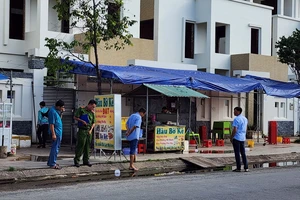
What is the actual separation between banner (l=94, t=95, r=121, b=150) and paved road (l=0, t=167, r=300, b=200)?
2345 millimetres

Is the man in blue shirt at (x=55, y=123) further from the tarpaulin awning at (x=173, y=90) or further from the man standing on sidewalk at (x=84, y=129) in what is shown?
the tarpaulin awning at (x=173, y=90)

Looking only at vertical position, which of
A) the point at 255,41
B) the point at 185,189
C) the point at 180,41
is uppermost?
the point at 255,41

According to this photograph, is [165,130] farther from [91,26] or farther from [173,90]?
[91,26]

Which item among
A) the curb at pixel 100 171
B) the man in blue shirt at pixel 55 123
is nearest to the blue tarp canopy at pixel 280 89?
the curb at pixel 100 171

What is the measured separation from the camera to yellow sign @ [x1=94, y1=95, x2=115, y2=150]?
1553 centimetres

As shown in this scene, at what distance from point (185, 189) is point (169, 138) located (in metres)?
7.42

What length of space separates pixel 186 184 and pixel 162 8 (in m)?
16.2

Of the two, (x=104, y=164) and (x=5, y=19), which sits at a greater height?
(x=5, y=19)

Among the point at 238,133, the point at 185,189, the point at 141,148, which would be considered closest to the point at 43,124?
the point at 141,148

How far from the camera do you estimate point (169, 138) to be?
61.7 ft

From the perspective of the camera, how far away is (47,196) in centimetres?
1034

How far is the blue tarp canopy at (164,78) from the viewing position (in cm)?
1800

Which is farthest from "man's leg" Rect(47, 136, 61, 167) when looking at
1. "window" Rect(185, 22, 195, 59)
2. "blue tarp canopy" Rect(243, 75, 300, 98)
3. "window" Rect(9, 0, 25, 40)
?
"window" Rect(185, 22, 195, 59)

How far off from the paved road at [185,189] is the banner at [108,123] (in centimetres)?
234
